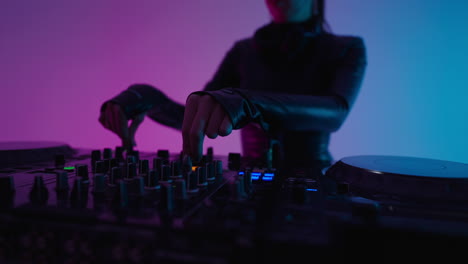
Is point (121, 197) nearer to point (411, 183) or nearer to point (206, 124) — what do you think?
point (206, 124)

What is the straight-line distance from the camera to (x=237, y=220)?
344mm

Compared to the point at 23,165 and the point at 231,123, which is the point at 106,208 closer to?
the point at 231,123

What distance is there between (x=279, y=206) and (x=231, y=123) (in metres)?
0.21

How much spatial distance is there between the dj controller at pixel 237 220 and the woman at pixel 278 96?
0.15 metres

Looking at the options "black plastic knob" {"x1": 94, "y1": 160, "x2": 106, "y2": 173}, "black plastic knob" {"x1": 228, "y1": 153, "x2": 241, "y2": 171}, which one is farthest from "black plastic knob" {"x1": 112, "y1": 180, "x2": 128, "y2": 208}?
"black plastic knob" {"x1": 228, "y1": 153, "x2": 241, "y2": 171}

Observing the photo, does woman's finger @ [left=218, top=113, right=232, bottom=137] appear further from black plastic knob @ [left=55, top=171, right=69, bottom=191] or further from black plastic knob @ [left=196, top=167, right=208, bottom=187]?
black plastic knob @ [left=55, top=171, right=69, bottom=191]

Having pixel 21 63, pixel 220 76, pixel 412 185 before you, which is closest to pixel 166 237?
pixel 412 185

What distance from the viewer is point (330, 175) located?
64cm

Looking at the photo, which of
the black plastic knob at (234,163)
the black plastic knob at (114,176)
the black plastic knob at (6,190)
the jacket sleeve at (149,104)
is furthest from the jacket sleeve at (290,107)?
the jacket sleeve at (149,104)

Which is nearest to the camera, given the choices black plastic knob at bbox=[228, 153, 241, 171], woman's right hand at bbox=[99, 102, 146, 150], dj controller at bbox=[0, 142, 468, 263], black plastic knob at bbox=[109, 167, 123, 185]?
dj controller at bbox=[0, 142, 468, 263]

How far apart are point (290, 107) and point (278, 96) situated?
48mm

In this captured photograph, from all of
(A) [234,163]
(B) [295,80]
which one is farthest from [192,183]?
(B) [295,80]

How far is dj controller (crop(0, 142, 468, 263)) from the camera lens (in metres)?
0.26

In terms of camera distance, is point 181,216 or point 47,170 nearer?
point 181,216
